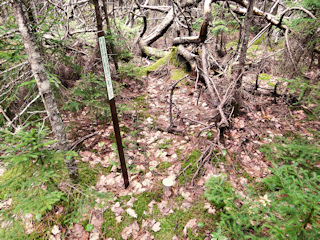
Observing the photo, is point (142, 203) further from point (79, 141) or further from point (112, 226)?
point (79, 141)

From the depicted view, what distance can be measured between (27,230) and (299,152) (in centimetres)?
426

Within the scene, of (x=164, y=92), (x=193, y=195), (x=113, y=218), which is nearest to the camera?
(x=113, y=218)

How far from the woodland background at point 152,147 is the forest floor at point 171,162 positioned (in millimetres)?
21

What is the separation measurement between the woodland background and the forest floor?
0.02 m

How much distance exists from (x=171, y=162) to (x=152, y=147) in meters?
0.67

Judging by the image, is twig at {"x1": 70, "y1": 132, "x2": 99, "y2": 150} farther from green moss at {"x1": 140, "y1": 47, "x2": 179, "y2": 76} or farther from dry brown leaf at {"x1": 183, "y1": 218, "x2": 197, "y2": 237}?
green moss at {"x1": 140, "y1": 47, "x2": 179, "y2": 76}

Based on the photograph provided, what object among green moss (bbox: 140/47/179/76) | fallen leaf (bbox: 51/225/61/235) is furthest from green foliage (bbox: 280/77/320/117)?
green moss (bbox: 140/47/179/76)

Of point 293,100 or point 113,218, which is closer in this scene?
point 113,218

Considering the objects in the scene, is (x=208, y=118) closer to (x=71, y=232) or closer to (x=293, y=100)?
(x=293, y=100)

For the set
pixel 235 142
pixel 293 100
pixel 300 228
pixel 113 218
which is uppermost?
pixel 300 228

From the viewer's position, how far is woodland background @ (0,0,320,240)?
216 cm

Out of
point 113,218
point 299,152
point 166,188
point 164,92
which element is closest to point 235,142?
point 299,152

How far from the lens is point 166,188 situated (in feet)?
10.8

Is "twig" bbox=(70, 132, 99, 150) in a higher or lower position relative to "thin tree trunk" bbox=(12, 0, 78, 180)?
lower
